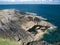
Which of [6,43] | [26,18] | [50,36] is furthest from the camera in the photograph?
[26,18]

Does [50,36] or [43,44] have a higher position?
[43,44]

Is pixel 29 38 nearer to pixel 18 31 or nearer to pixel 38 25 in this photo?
pixel 18 31

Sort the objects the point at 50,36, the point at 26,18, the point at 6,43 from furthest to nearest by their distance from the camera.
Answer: the point at 26,18 < the point at 50,36 < the point at 6,43

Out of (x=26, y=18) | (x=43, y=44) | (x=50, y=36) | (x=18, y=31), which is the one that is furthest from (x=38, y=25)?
(x=43, y=44)

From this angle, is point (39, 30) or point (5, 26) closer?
point (5, 26)

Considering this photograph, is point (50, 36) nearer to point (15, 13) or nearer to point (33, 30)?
point (33, 30)

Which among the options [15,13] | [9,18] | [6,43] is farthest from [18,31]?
[15,13]
